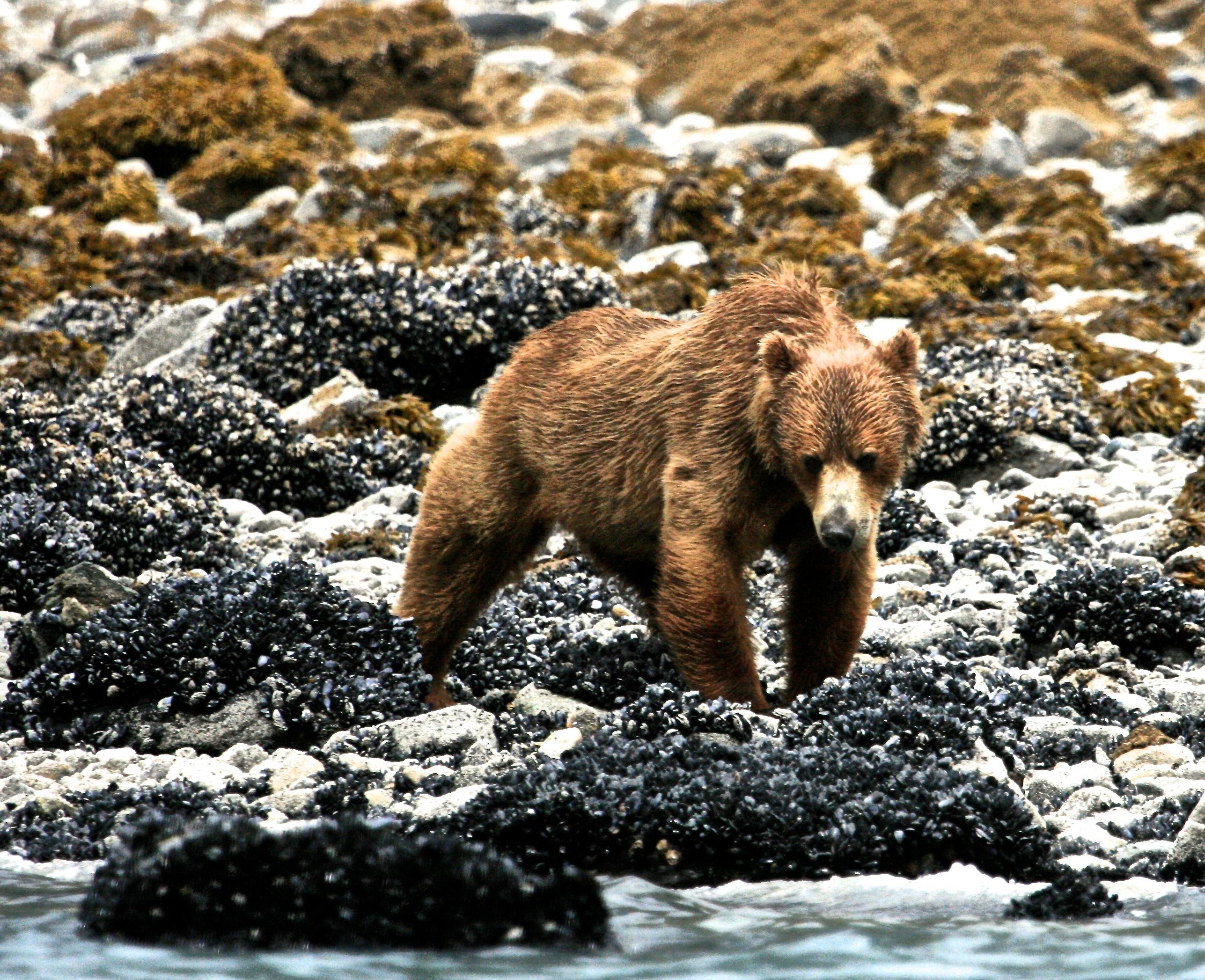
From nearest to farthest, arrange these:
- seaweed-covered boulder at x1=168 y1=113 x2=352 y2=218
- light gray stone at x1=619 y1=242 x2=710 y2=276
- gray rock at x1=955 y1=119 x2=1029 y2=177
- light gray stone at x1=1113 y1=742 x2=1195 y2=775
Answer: light gray stone at x1=1113 y1=742 x2=1195 y2=775, light gray stone at x1=619 y1=242 x2=710 y2=276, seaweed-covered boulder at x1=168 y1=113 x2=352 y2=218, gray rock at x1=955 y1=119 x2=1029 y2=177

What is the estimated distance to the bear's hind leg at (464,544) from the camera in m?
6.73

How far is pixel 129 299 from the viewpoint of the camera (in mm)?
14211

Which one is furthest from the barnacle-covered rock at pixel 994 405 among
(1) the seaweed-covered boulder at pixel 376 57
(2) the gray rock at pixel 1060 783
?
(1) the seaweed-covered boulder at pixel 376 57

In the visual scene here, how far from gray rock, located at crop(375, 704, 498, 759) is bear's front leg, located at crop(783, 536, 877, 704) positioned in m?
1.24

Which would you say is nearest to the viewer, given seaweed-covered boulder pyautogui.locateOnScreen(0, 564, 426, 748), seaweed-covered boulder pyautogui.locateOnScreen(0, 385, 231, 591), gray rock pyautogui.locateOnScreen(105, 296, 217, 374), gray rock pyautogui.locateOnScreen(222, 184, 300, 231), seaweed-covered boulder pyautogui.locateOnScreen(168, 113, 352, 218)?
seaweed-covered boulder pyautogui.locateOnScreen(0, 564, 426, 748)

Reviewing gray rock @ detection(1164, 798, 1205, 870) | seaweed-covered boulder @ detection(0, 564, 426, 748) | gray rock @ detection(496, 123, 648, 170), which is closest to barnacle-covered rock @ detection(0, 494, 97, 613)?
seaweed-covered boulder @ detection(0, 564, 426, 748)

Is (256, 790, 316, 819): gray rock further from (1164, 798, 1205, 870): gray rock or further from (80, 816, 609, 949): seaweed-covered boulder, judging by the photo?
(1164, 798, 1205, 870): gray rock

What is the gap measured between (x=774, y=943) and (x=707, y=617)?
5.84 ft

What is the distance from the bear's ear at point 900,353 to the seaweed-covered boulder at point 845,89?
1579 centimetres

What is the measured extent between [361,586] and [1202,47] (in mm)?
26477

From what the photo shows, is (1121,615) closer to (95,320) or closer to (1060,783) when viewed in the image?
(1060,783)

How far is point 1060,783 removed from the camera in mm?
5402

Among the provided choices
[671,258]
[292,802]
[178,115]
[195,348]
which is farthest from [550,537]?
[178,115]

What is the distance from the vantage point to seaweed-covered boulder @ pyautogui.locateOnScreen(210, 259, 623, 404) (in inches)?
453
